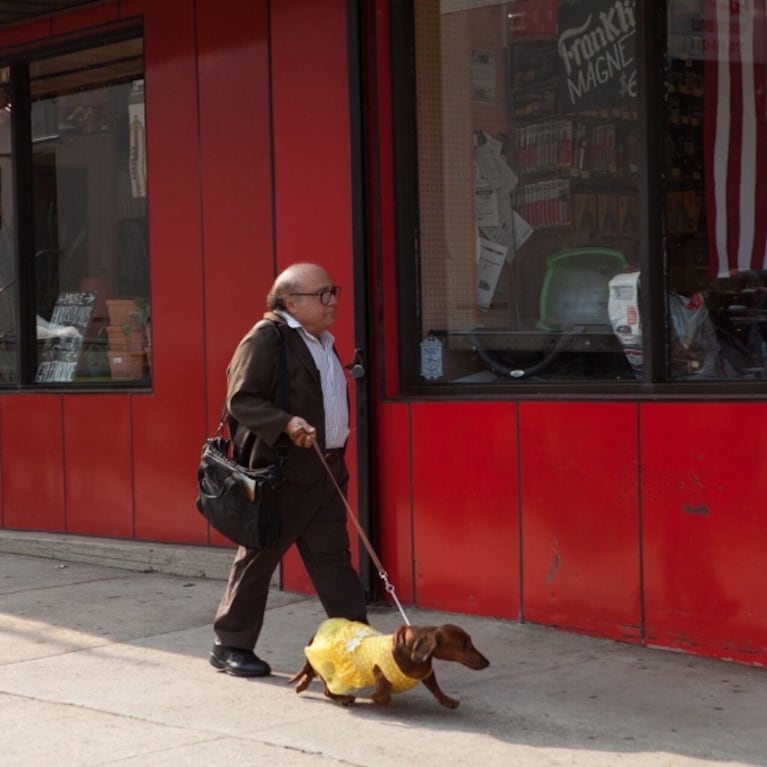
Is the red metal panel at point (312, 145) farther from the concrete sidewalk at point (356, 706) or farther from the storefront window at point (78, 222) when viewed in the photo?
the storefront window at point (78, 222)

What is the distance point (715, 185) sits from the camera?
682 centimetres

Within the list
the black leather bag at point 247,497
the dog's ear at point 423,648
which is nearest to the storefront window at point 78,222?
the black leather bag at point 247,497

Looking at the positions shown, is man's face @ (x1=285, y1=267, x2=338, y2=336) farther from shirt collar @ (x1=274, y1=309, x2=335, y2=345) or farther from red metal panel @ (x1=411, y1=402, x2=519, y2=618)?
red metal panel @ (x1=411, y1=402, x2=519, y2=618)

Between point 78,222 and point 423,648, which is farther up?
point 78,222

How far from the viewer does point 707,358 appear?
673 centimetres

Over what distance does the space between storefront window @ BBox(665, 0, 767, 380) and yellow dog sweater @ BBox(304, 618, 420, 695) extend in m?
2.08

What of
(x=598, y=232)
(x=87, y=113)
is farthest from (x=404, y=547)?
(x=87, y=113)

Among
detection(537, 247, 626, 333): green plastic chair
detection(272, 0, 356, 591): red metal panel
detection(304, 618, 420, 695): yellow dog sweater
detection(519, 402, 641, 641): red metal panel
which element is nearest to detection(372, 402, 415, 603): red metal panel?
detection(272, 0, 356, 591): red metal panel

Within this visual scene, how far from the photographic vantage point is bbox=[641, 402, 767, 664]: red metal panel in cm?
617

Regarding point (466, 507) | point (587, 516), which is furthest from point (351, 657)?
point (466, 507)

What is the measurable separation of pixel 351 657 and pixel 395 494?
2153 mm

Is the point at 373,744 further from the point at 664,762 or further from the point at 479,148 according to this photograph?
the point at 479,148

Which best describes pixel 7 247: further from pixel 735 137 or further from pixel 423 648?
pixel 423 648

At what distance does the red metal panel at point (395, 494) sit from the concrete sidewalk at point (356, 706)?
0.22 m
